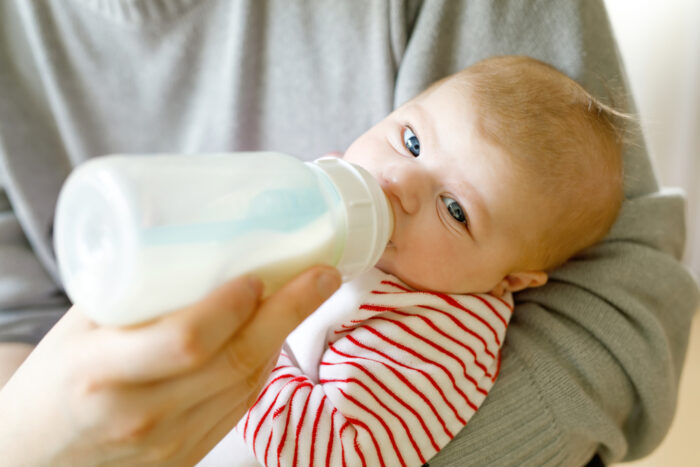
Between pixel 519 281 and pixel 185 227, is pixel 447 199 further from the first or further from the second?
pixel 185 227

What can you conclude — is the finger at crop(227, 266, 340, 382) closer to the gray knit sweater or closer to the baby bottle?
the baby bottle

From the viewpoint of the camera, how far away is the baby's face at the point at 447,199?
2.35ft

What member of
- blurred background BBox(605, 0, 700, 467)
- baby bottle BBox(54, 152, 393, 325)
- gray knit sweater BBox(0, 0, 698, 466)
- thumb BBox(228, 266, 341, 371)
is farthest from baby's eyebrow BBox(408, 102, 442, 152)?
blurred background BBox(605, 0, 700, 467)

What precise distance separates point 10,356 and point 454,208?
28.0 inches

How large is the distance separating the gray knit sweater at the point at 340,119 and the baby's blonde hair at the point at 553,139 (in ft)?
0.26

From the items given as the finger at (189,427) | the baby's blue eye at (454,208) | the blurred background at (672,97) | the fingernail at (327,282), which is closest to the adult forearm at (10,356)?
the finger at (189,427)

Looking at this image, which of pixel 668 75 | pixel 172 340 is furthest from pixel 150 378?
pixel 668 75

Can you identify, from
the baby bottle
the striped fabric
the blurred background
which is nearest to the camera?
the baby bottle

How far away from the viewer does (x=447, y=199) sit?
0.75 meters

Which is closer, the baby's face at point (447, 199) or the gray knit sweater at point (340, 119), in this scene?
the baby's face at point (447, 199)

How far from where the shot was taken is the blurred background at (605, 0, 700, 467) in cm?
→ 145

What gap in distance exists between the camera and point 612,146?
84 cm

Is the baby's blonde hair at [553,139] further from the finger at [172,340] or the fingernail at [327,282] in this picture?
the finger at [172,340]

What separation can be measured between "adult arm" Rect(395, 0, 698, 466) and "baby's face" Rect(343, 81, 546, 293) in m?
0.17
